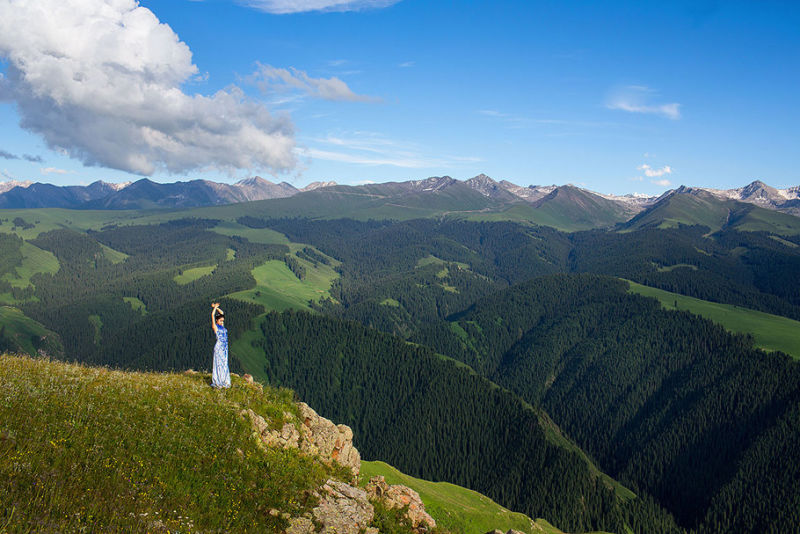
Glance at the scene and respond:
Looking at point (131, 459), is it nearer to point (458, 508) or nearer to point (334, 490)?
point (334, 490)

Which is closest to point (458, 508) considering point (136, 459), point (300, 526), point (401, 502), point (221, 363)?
point (401, 502)

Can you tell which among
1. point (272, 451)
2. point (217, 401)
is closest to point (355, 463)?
point (272, 451)

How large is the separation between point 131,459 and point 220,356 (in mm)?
10150

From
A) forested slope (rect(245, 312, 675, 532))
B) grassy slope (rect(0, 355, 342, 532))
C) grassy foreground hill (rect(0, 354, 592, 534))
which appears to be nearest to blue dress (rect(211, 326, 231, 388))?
grassy slope (rect(0, 355, 342, 532))

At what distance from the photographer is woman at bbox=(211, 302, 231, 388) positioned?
29336mm

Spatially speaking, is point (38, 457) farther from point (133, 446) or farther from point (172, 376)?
point (172, 376)

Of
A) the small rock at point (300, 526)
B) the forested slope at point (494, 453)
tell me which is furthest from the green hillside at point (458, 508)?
the forested slope at point (494, 453)

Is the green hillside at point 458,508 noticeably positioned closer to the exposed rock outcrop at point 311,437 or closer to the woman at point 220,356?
the exposed rock outcrop at point 311,437

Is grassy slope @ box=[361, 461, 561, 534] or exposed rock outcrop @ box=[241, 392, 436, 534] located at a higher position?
exposed rock outcrop @ box=[241, 392, 436, 534]

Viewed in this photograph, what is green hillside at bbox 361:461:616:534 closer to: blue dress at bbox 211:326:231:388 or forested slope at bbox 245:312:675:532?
blue dress at bbox 211:326:231:388

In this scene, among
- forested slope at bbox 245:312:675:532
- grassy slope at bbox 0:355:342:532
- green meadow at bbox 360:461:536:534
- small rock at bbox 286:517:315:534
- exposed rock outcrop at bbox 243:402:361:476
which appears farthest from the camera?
forested slope at bbox 245:312:675:532

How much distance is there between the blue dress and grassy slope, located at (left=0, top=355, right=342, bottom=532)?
899 millimetres

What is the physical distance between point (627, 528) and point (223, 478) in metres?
163

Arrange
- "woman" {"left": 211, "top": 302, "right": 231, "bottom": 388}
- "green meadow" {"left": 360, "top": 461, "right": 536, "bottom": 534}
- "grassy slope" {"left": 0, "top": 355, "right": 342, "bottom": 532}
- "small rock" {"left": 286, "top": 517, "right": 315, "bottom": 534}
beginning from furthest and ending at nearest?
1. "green meadow" {"left": 360, "top": 461, "right": 536, "bottom": 534}
2. "woman" {"left": 211, "top": 302, "right": 231, "bottom": 388}
3. "small rock" {"left": 286, "top": 517, "right": 315, "bottom": 534}
4. "grassy slope" {"left": 0, "top": 355, "right": 342, "bottom": 532}
